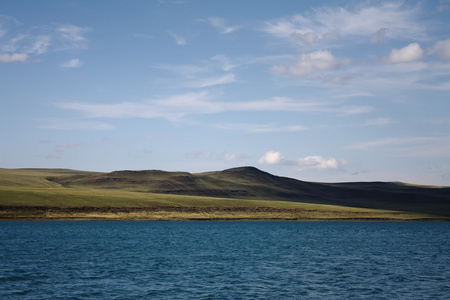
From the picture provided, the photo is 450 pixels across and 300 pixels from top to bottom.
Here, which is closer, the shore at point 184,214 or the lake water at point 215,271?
the lake water at point 215,271

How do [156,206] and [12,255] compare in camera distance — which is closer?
[12,255]

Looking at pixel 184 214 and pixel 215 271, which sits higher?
pixel 184 214

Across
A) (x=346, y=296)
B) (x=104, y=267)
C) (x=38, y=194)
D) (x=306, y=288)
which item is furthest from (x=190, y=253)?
(x=38, y=194)

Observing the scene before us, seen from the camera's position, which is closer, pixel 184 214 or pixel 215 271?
pixel 215 271

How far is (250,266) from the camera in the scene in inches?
2020

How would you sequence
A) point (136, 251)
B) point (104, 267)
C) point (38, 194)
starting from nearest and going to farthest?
point (104, 267) < point (136, 251) < point (38, 194)

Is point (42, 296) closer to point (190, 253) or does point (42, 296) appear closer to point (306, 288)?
point (306, 288)

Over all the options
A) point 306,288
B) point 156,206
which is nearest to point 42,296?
point 306,288

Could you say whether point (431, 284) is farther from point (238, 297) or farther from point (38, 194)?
point (38, 194)

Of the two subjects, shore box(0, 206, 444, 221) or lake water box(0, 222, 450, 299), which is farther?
shore box(0, 206, 444, 221)

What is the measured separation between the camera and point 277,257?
5991 cm

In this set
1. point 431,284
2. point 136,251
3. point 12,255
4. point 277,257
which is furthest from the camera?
point 136,251

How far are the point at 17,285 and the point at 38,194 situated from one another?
115232 mm

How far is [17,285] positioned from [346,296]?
82.3 ft
